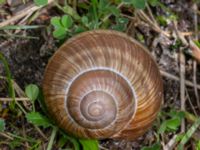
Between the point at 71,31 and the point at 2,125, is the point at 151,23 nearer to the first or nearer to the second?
the point at 71,31

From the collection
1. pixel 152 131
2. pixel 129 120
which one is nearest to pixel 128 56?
pixel 129 120

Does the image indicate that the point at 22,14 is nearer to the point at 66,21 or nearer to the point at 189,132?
the point at 66,21

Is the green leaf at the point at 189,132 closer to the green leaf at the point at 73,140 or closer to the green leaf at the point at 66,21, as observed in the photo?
the green leaf at the point at 73,140

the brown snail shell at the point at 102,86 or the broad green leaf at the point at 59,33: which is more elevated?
the broad green leaf at the point at 59,33

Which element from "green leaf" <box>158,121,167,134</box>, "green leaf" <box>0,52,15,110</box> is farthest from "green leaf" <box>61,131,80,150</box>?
"green leaf" <box>158,121,167,134</box>

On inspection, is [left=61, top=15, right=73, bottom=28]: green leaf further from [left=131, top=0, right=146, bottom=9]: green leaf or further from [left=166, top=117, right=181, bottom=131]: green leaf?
[left=166, top=117, right=181, bottom=131]: green leaf

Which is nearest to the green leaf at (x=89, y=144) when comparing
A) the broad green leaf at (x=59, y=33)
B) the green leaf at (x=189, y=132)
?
the green leaf at (x=189, y=132)

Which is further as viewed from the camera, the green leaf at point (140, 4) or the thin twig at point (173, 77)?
the thin twig at point (173, 77)

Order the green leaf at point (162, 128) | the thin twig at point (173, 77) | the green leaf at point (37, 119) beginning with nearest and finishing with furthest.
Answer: the green leaf at point (37, 119), the green leaf at point (162, 128), the thin twig at point (173, 77)
